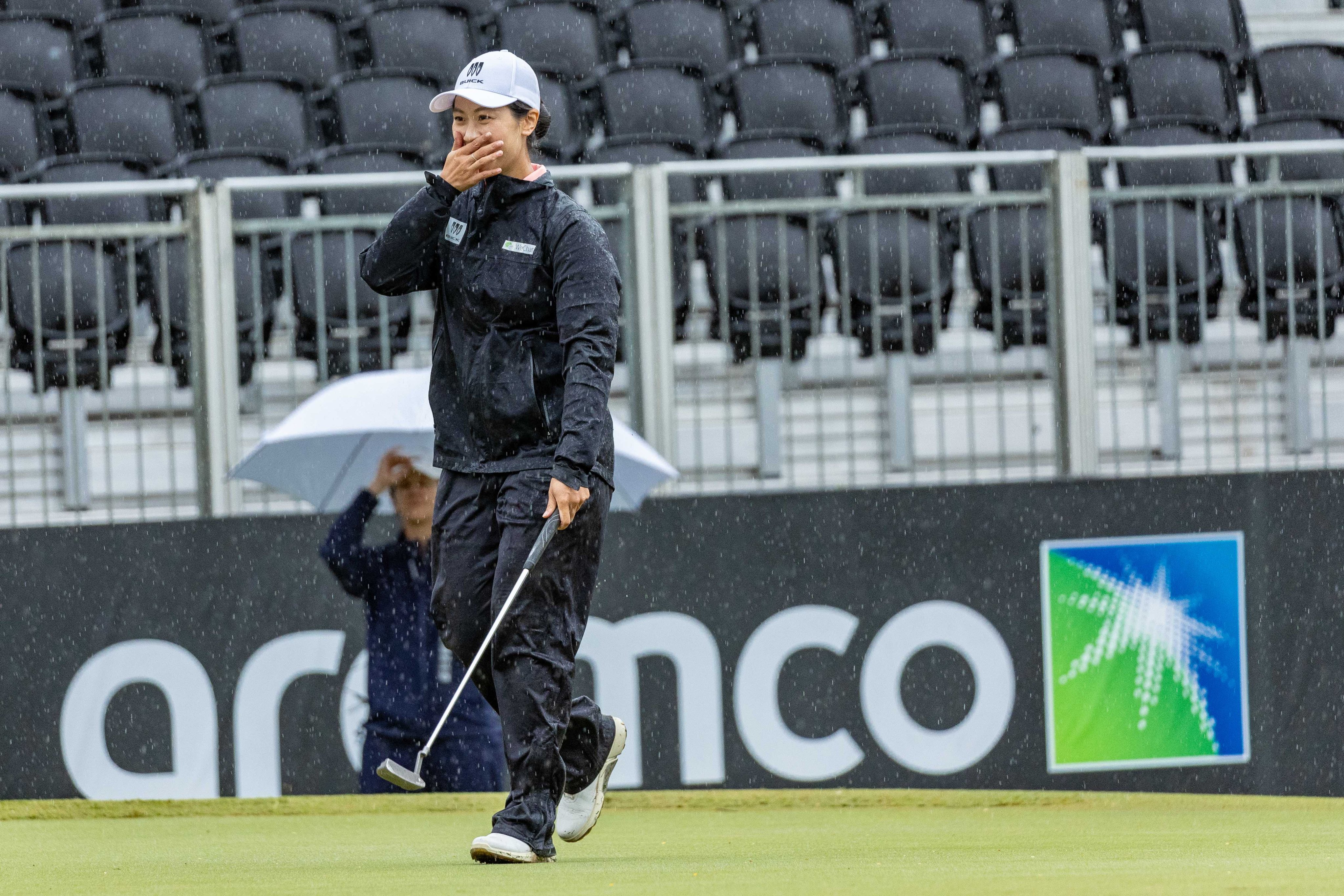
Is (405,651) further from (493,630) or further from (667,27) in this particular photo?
(667,27)

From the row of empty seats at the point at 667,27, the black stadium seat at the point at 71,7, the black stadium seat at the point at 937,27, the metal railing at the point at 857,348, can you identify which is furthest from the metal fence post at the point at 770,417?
the black stadium seat at the point at 71,7

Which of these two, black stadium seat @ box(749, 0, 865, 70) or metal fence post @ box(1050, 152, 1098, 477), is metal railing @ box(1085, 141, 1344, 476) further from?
black stadium seat @ box(749, 0, 865, 70)

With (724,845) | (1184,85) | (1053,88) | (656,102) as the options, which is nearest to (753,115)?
(656,102)

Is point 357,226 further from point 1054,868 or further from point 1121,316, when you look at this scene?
point 1054,868

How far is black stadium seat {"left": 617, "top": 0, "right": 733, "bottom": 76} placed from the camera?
966 centimetres

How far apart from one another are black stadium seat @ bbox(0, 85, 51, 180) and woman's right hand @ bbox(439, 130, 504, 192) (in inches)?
213

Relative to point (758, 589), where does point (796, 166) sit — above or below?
above

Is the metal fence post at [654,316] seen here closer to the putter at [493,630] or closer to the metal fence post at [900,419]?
the metal fence post at [900,419]

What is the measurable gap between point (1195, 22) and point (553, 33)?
3.62 metres

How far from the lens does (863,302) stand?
657cm

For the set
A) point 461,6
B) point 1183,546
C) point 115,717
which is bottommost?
point 115,717

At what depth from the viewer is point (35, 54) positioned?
30.1 feet

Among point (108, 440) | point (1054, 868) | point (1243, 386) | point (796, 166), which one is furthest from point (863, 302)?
point (1054, 868)

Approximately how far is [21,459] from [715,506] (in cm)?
245
